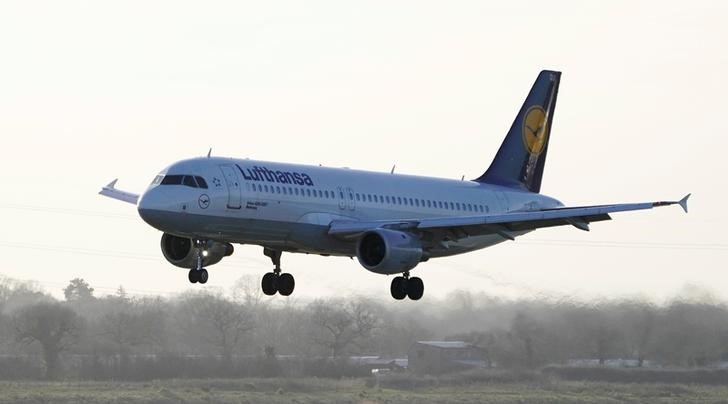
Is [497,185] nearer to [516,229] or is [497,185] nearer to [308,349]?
[516,229]

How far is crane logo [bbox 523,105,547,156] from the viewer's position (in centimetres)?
7719

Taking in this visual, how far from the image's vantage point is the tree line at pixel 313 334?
8081 centimetres

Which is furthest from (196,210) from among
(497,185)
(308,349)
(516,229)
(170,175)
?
(308,349)

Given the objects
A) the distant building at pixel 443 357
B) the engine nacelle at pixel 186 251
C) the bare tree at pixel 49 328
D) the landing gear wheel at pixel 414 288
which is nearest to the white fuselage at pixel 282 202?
the landing gear wheel at pixel 414 288

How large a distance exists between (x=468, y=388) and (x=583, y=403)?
552cm

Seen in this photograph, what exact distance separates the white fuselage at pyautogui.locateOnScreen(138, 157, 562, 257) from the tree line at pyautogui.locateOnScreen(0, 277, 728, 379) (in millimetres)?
13542

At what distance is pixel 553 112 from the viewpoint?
78625 mm

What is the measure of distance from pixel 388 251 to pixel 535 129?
16259 millimetres

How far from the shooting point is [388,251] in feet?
208

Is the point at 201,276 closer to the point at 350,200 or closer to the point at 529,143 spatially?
the point at 350,200

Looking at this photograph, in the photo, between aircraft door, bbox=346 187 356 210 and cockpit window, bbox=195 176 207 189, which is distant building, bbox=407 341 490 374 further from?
cockpit window, bbox=195 176 207 189

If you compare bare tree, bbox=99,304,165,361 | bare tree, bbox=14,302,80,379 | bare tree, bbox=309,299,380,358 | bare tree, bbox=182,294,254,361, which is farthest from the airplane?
bare tree, bbox=14,302,80,379

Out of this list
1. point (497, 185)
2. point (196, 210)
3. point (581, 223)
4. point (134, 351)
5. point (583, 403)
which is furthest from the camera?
point (134, 351)

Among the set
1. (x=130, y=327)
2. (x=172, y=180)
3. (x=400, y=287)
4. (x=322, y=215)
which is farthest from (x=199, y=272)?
(x=130, y=327)
